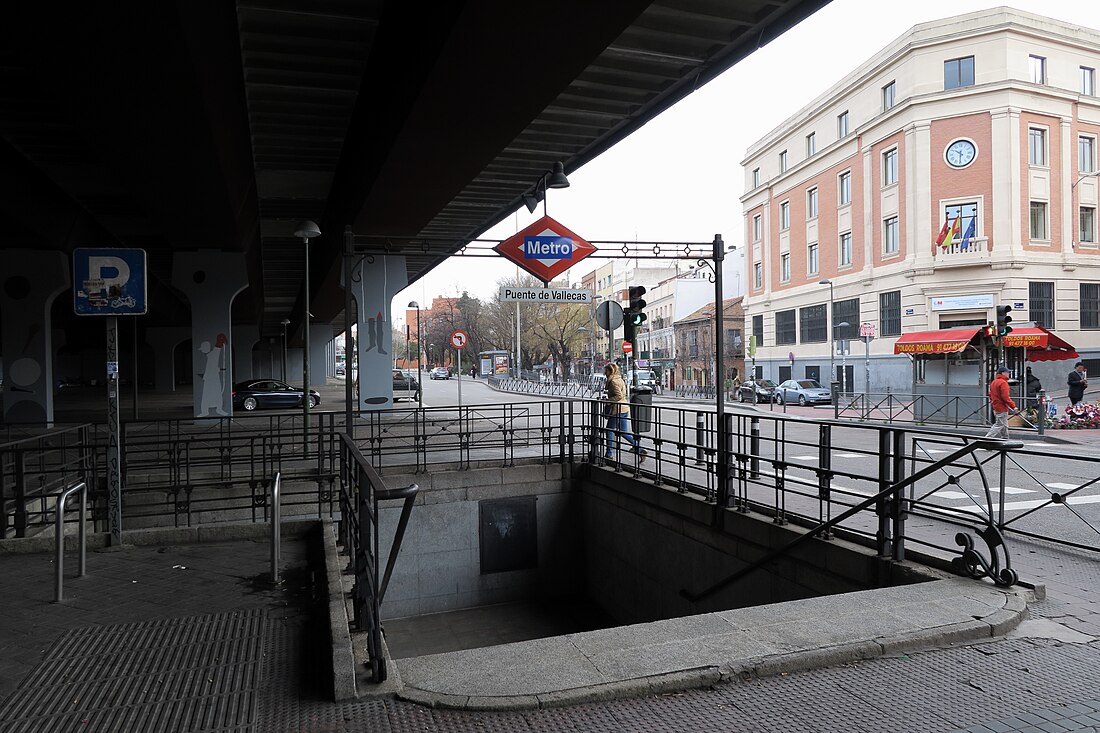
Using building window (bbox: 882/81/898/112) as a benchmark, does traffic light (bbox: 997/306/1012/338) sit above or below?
below

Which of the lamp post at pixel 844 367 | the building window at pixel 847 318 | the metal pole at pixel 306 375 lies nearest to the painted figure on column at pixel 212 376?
the metal pole at pixel 306 375

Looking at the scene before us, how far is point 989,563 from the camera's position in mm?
5832

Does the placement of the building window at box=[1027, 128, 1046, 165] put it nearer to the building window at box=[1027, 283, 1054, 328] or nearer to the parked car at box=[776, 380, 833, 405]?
the building window at box=[1027, 283, 1054, 328]

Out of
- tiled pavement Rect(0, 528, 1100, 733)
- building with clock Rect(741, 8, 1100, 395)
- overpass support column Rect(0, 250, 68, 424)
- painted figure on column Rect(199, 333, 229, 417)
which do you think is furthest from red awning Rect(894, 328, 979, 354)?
overpass support column Rect(0, 250, 68, 424)

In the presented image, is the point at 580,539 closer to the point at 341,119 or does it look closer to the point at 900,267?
the point at 341,119

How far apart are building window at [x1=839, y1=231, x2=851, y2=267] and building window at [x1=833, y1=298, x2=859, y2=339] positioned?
7.70 ft

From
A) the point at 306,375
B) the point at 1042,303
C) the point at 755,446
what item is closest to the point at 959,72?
the point at 1042,303

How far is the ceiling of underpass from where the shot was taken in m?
6.38

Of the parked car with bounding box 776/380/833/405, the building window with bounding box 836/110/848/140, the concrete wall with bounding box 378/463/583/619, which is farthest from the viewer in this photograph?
the building window with bounding box 836/110/848/140

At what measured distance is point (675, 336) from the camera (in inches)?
2827

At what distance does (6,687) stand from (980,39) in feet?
138

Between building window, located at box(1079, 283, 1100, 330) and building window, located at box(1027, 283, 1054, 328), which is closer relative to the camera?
building window, located at box(1027, 283, 1054, 328)

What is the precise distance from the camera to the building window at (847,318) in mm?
40844

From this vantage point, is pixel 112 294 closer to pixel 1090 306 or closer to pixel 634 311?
pixel 634 311
